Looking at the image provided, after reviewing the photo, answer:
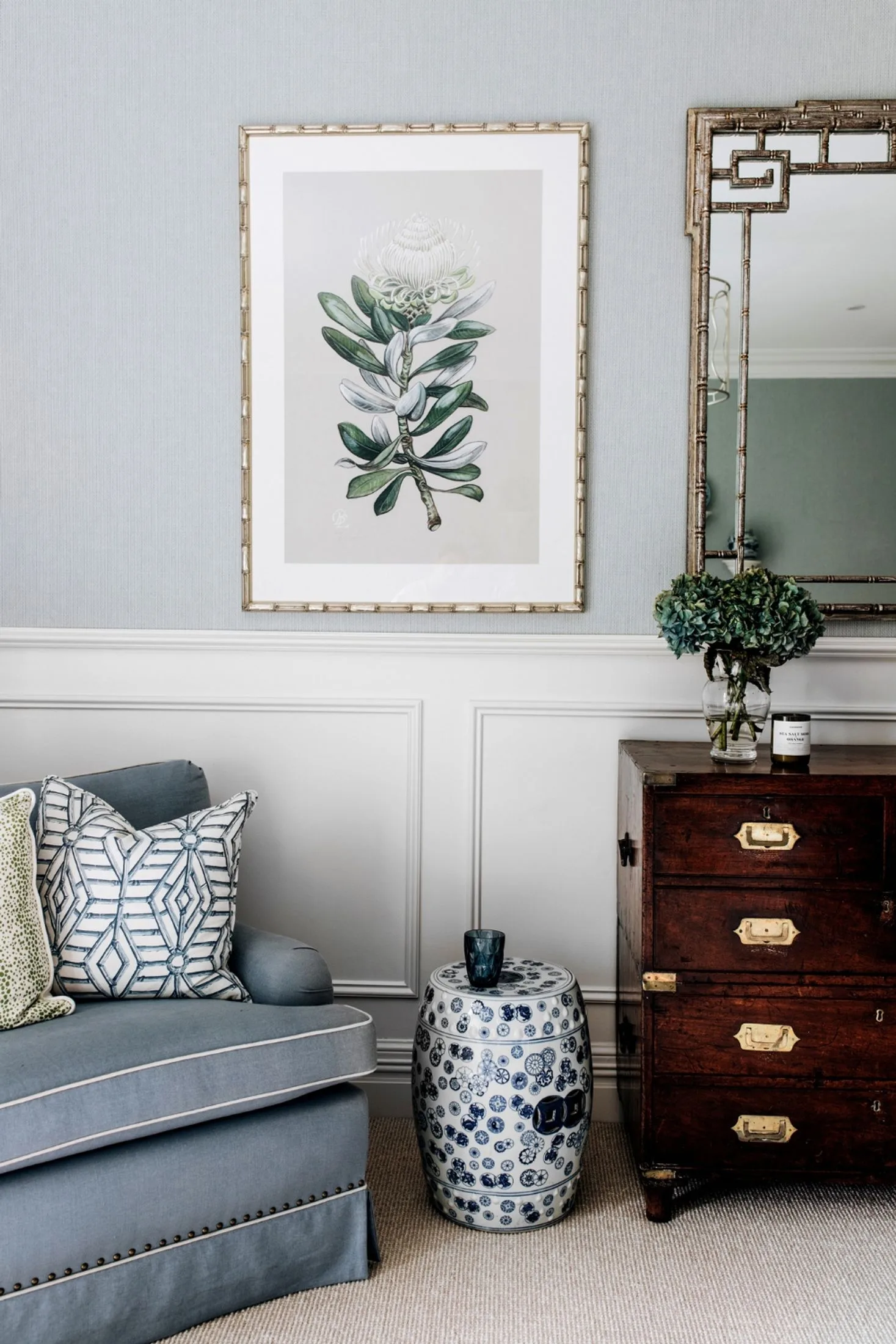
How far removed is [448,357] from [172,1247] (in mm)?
1913

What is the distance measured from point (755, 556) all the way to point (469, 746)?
2.67 ft

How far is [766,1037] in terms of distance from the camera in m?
2.04

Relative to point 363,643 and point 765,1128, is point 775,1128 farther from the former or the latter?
Result: point 363,643

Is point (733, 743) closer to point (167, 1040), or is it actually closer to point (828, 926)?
point (828, 926)

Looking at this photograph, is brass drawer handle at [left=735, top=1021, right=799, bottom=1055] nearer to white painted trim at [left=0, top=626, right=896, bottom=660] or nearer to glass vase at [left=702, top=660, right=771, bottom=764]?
glass vase at [left=702, top=660, right=771, bottom=764]

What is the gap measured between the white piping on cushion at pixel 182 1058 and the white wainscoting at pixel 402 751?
2.18ft

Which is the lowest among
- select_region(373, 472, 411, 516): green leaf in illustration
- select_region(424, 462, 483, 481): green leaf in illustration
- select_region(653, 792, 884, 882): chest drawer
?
select_region(653, 792, 884, 882): chest drawer

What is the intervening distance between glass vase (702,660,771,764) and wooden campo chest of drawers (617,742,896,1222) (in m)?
0.15

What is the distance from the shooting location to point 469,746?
2.55 m

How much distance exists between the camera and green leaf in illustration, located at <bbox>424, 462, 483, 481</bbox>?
2.51m

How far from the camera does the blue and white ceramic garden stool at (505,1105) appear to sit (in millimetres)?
1993

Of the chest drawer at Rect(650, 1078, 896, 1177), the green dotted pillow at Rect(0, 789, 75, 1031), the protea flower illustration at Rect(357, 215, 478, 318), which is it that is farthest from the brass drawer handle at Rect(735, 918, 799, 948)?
the protea flower illustration at Rect(357, 215, 478, 318)

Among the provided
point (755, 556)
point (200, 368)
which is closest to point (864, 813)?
point (755, 556)

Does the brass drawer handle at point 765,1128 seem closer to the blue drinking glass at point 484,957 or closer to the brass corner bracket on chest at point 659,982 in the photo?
the brass corner bracket on chest at point 659,982
